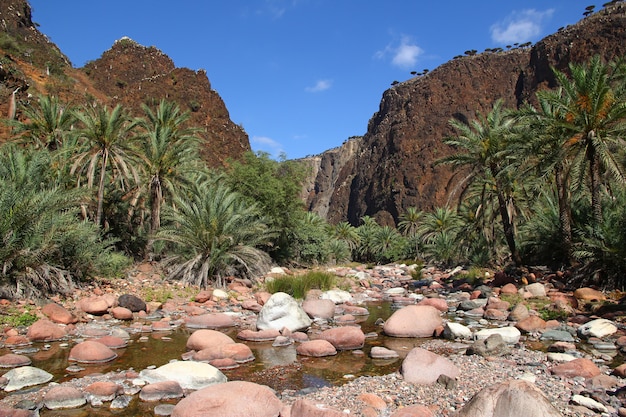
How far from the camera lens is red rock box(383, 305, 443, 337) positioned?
10.0 meters

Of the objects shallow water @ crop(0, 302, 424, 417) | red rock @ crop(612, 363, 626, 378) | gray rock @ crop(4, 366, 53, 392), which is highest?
gray rock @ crop(4, 366, 53, 392)

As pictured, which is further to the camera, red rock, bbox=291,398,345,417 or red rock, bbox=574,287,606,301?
red rock, bbox=574,287,606,301

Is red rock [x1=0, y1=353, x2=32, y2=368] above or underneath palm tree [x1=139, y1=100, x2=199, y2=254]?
underneath

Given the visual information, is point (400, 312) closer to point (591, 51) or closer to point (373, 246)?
point (373, 246)

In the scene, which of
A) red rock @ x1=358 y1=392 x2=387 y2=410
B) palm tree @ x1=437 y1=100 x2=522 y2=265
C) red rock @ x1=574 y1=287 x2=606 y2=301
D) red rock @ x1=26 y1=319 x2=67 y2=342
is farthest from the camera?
palm tree @ x1=437 y1=100 x2=522 y2=265

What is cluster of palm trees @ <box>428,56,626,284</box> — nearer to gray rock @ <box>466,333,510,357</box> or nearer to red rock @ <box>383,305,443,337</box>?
red rock @ <box>383,305,443,337</box>

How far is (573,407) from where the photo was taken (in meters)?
5.31

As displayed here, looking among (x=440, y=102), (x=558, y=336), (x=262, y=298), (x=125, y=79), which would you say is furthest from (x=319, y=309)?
(x=440, y=102)

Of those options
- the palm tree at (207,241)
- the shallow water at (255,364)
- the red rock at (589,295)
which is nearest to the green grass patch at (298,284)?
the palm tree at (207,241)

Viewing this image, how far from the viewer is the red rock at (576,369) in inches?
255

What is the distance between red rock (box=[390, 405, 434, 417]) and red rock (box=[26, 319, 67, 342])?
22.6ft

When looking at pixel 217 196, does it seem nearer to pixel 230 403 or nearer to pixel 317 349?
pixel 317 349

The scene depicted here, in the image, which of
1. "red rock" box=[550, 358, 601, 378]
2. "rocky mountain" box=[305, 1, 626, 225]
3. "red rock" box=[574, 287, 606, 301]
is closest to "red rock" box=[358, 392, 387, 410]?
"red rock" box=[550, 358, 601, 378]

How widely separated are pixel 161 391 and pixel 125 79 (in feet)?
208
